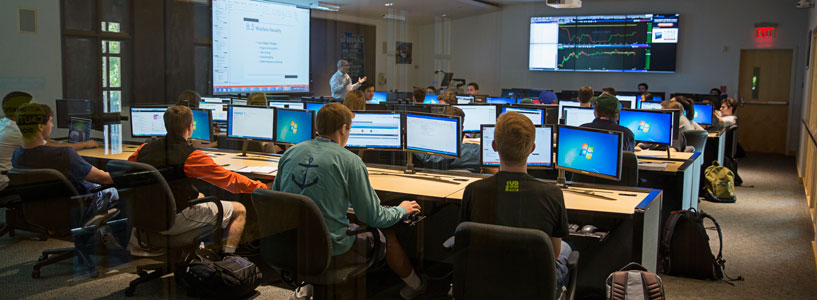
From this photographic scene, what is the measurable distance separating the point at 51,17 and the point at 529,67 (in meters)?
11.6

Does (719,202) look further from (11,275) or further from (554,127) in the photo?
(11,275)

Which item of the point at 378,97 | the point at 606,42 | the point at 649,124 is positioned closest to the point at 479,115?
the point at 649,124

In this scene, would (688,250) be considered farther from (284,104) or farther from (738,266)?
(284,104)

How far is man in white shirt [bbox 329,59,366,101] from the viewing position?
6.78 m

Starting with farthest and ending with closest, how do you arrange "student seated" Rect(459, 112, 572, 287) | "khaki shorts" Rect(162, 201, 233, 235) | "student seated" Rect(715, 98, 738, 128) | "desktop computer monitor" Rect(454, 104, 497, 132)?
1. "student seated" Rect(715, 98, 738, 128)
2. "desktop computer monitor" Rect(454, 104, 497, 132)
3. "khaki shorts" Rect(162, 201, 233, 235)
4. "student seated" Rect(459, 112, 572, 287)

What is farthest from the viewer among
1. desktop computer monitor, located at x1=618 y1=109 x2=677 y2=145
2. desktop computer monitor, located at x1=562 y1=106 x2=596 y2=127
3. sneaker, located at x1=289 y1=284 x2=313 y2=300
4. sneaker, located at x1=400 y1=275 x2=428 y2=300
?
desktop computer monitor, located at x1=562 y1=106 x2=596 y2=127

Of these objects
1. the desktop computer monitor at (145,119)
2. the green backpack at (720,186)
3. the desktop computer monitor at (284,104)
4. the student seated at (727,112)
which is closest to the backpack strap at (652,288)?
the desktop computer monitor at (145,119)

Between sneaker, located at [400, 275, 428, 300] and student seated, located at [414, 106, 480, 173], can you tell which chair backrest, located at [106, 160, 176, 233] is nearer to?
sneaker, located at [400, 275, 428, 300]

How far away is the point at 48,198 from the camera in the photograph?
2.31m

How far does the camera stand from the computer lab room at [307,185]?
226 cm

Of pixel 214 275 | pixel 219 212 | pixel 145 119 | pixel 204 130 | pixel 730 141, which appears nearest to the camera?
pixel 145 119

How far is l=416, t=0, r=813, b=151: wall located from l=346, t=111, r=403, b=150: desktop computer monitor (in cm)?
557

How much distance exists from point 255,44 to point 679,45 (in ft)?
33.3

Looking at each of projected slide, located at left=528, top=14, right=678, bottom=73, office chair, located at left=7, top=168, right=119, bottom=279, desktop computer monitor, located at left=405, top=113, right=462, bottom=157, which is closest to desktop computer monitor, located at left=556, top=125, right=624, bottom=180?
desktop computer monitor, located at left=405, top=113, right=462, bottom=157
